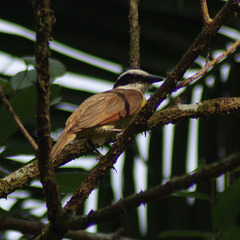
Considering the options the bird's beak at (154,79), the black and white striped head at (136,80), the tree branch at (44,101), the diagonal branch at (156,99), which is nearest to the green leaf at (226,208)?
the diagonal branch at (156,99)

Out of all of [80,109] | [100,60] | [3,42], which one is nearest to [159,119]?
[80,109]

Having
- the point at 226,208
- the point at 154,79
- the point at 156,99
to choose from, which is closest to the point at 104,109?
the point at 154,79

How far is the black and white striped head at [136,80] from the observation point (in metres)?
4.07

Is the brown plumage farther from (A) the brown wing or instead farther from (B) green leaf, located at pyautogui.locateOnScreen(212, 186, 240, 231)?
(B) green leaf, located at pyautogui.locateOnScreen(212, 186, 240, 231)

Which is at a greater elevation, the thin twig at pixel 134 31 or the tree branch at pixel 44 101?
the thin twig at pixel 134 31

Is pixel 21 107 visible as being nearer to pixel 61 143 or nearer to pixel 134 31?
pixel 61 143

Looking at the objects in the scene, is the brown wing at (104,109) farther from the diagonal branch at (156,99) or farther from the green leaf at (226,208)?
the green leaf at (226,208)

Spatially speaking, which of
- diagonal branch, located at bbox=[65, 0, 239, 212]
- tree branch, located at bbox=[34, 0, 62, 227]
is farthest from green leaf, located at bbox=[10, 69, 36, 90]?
tree branch, located at bbox=[34, 0, 62, 227]

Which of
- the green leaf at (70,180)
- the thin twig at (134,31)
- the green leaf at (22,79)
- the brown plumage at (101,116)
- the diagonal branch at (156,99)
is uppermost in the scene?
the thin twig at (134,31)

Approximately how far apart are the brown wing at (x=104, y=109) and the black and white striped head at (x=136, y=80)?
7.2 inches

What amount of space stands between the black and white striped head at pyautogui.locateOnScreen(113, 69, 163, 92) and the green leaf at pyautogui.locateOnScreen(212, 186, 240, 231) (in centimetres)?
200

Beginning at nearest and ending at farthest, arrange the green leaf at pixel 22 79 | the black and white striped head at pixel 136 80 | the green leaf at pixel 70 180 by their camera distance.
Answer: the green leaf at pixel 70 180
the green leaf at pixel 22 79
the black and white striped head at pixel 136 80

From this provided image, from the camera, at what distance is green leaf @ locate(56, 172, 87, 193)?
2469 mm

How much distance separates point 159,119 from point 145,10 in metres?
1.36
